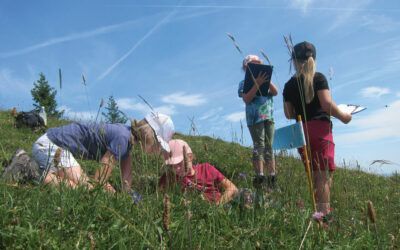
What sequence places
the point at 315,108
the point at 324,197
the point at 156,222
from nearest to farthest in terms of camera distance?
1. the point at 156,222
2. the point at 324,197
3. the point at 315,108

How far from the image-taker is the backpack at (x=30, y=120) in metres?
11.3

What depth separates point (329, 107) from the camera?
457cm

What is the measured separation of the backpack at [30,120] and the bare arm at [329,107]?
821cm

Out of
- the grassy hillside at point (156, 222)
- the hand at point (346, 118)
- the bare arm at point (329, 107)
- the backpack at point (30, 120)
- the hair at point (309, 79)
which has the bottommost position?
the grassy hillside at point (156, 222)

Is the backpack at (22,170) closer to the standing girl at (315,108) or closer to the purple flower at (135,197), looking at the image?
the purple flower at (135,197)

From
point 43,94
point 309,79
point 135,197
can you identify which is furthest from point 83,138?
point 43,94

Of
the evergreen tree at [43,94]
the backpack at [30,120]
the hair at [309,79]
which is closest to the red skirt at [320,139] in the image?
the hair at [309,79]

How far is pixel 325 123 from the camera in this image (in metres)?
4.82

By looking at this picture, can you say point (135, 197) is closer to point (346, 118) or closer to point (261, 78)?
point (346, 118)

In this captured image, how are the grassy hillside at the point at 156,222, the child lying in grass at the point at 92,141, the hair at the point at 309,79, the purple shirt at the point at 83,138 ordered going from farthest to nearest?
1. the purple shirt at the point at 83,138
2. the hair at the point at 309,79
3. the child lying in grass at the point at 92,141
4. the grassy hillside at the point at 156,222

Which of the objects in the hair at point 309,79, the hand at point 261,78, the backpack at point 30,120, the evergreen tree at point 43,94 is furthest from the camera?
the evergreen tree at point 43,94

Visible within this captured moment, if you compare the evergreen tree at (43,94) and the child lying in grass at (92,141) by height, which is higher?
the evergreen tree at (43,94)

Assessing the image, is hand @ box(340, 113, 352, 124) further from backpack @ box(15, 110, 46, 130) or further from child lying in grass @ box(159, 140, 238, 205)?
backpack @ box(15, 110, 46, 130)

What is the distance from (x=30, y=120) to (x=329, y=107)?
8630mm
